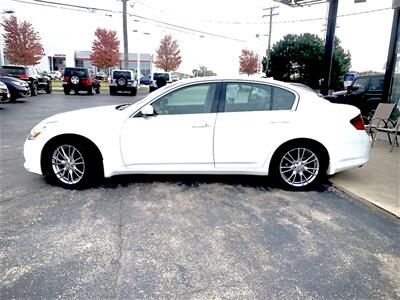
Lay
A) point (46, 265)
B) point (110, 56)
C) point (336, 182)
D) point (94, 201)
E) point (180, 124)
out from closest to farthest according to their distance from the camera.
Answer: point (46, 265)
point (94, 201)
point (180, 124)
point (336, 182)
point (110, 56)

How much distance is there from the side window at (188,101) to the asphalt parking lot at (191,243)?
1059 mm

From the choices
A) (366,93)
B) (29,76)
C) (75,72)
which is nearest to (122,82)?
(75,72)

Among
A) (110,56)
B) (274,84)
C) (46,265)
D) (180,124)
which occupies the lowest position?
(46,265)

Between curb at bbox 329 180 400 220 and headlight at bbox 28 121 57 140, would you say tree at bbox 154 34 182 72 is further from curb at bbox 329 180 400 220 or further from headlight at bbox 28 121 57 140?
curb at bbox 329 180 400 220

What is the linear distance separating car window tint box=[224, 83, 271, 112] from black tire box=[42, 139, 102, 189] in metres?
1.96

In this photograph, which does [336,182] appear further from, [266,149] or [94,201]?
[94,201]

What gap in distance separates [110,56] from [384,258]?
4339 centimetres

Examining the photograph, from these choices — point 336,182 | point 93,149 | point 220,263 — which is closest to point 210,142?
point 93,149

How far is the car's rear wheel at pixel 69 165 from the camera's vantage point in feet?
13.3

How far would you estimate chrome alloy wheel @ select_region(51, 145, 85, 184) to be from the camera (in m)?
4.07

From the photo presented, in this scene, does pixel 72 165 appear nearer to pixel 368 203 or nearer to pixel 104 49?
pixel 368 203

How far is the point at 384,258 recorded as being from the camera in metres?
2.67

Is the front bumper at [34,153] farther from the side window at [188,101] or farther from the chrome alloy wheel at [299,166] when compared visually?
the chrome alloy wheel at [299,166]

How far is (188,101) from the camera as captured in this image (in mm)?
4156
